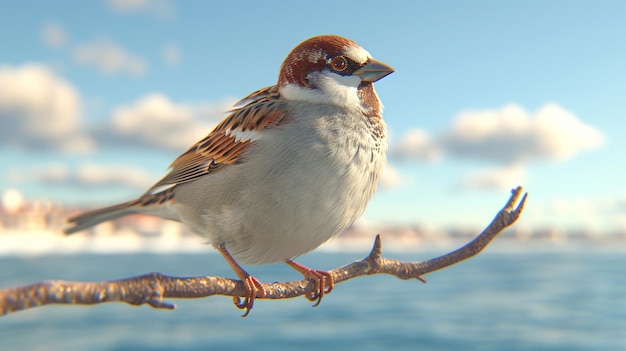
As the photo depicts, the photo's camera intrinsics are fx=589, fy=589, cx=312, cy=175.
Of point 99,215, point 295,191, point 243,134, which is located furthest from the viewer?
point 99,215

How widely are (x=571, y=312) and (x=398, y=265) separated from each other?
78783 mm

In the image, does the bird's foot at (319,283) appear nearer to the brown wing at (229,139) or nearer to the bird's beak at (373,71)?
the brown wing at (229,139)

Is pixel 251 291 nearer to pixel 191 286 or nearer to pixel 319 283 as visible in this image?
pixel 319 283

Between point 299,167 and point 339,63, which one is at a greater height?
point 339,63

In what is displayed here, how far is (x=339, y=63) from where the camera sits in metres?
3.29

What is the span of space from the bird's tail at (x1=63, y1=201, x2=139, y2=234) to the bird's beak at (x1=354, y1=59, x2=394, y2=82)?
74.3 inches

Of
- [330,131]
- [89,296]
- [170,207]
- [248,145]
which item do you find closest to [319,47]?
[330,131]

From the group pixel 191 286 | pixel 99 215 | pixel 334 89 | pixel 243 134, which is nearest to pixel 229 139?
pixel 243 134

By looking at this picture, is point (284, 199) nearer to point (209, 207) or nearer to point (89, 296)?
point (209, 207)

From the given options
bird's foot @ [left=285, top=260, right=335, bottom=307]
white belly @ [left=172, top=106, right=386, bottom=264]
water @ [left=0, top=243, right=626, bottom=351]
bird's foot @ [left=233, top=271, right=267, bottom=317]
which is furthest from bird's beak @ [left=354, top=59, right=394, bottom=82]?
water @ [left=0, top=243, right=626, bottom=351]

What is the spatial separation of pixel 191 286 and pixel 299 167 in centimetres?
90

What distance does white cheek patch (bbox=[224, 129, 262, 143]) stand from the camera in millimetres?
3498

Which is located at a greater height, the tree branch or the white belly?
the white belly

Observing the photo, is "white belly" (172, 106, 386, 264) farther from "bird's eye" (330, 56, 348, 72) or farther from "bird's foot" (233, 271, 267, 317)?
"bird's eye" (330, 56, 348, 72)
